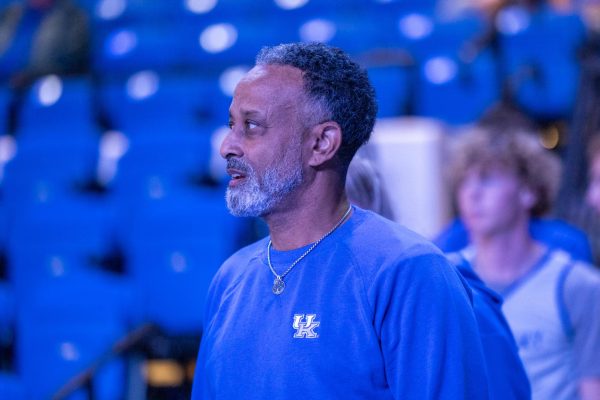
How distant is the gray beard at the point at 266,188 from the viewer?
177 centimetres

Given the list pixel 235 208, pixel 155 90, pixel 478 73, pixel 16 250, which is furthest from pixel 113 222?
pixel 235 208

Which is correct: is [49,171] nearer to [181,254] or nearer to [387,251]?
[181,254]

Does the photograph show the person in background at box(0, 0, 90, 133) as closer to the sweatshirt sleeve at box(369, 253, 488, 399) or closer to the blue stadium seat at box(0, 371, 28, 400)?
the blue stadium seat at box(0, 371, 28, 400)

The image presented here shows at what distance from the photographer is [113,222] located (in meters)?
4.67

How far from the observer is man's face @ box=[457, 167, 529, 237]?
9.51 feet

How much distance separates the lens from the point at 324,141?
177 cm

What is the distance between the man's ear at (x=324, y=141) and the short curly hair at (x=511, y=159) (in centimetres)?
130

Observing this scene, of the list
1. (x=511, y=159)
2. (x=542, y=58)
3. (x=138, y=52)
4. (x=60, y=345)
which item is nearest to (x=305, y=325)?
(x=511, y=159)

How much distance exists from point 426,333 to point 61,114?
4.44 metres

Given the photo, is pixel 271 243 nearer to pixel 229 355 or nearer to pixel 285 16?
pixel 229 355

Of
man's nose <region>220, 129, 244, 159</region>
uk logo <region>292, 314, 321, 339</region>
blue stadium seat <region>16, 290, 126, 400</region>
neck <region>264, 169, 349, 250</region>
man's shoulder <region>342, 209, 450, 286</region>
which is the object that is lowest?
blue stadium seat <region>16, 290, 126, 400</region>

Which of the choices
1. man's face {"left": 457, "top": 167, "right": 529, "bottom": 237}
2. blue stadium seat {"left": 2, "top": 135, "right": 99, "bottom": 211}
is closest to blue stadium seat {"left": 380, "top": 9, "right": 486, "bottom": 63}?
blue stadium seat {"left": 2, "top": 135, "right": 99, "bottom": 211}

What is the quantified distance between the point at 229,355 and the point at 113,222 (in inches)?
119

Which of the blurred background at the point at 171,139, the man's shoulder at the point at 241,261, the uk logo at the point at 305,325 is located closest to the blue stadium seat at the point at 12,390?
the blurred background at the point at 171,139
